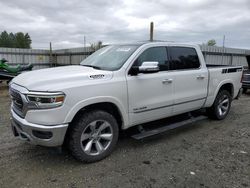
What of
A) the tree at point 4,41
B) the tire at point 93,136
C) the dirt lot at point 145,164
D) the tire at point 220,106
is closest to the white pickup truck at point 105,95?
the tire at point 93,136

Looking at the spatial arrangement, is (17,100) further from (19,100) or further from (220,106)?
(220,106)

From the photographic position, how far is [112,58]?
414cm

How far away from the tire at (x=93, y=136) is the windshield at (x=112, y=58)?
861 millimetres

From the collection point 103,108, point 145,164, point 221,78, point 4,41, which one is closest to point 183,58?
point 221,78

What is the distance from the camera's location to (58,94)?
2977 millimetres

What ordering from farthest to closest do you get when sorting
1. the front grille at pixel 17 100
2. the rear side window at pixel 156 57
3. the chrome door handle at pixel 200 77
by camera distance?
the chrome door handle at pixel 200 77 → the rear side window at pixel 156 57 → the front grille at pixel 17 100

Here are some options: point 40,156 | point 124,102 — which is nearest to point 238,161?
A: point 124,102

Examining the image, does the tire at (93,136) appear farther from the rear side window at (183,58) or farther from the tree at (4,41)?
the tree at (4,41)

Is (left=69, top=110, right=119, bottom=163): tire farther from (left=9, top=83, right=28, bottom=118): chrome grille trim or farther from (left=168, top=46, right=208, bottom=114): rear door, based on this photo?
(left=168, top=46, right=208, bottom=114): rear door

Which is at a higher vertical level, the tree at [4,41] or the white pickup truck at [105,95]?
the tree at [4,41]

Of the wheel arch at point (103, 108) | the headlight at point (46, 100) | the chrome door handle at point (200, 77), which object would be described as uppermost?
the chrome door handle at point (200, 77)

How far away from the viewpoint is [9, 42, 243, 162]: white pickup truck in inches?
120

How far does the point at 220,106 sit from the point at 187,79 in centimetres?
184

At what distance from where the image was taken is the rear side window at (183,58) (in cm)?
455
